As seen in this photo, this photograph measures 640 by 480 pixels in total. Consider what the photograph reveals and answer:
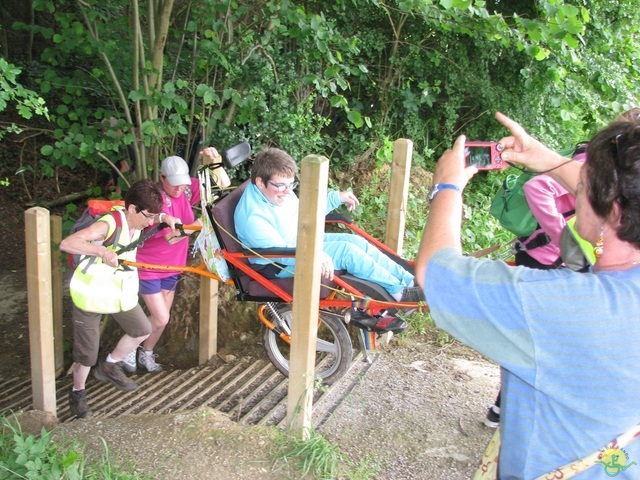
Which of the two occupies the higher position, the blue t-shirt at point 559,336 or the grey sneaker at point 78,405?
the blue t-shirt at point 559,336

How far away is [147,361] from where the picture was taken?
4.70m

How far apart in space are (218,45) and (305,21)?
821mm

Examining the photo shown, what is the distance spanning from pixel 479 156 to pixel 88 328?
2.85 metres

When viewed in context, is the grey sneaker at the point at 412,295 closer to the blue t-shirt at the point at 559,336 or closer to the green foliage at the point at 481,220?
the blue t-shirt at the point at 559,336

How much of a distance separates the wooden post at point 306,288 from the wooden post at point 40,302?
164 cm

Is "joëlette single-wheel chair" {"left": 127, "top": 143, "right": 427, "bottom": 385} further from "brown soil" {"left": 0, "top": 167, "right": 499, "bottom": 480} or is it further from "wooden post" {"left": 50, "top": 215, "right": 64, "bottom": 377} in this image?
"wooden post" {"left": 50, "top": 215, "right": 64, "bottom": 377}

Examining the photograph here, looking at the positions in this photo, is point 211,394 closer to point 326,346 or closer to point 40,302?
point 326,346

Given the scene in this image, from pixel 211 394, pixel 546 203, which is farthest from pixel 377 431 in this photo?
pixel 546 203

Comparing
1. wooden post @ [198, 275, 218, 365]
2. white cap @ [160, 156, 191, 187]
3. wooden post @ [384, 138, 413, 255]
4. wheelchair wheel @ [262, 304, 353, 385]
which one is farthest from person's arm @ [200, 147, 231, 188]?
wooden post @ [384, 138, 413, 255]

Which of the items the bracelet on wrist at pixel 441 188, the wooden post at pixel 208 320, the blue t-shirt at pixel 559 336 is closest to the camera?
the blue t-shirt at pixel 559 336

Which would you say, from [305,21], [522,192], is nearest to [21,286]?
[305,21]

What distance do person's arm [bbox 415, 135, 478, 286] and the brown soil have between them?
5.57 ft

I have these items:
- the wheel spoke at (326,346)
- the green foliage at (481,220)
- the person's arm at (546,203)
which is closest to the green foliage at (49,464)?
the wheel spoke at (326,346)

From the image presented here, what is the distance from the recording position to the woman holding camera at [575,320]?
1.15 metres
